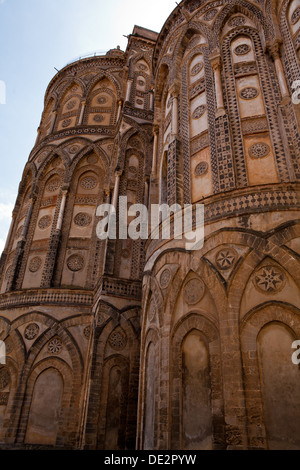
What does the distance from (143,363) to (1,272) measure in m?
9.38

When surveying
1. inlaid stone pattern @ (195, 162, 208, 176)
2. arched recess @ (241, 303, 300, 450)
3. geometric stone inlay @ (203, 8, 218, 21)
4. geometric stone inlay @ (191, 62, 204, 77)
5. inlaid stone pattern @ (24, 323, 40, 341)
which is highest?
geometric stone inlay @ (203, 8, 218, 21)

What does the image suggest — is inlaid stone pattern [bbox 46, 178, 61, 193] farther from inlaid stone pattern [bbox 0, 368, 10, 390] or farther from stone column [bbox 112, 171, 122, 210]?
inlaid stone pattern [bbox 0, 368, 10, 390]

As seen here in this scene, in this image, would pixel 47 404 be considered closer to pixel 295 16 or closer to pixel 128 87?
pixel 295 16

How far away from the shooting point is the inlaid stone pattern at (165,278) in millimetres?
8773

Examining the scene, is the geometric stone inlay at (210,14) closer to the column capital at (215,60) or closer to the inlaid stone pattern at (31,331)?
the column capital at (215,60)

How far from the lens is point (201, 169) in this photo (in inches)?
381

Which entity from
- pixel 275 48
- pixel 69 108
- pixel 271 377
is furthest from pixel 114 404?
pixel 69 108

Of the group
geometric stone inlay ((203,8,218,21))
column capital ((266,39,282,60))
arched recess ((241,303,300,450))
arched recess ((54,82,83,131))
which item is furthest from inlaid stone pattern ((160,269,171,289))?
arched recess ((54,82,83,131))

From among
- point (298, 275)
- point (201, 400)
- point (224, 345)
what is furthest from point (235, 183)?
point (201, 400)

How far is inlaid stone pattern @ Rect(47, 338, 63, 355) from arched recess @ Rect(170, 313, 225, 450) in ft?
19.9

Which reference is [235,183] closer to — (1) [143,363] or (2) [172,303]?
(2) [172,303]

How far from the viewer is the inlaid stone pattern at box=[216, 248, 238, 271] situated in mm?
7668

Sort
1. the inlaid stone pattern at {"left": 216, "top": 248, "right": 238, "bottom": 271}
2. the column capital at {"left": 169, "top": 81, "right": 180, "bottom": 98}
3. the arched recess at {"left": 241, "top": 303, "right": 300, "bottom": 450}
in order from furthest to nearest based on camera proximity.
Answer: the column capital at {"left": 169, "top": 81, "right": 180, "bottom": 98}, the inlaid stone pattern at {"left": 216, "top": 248, "right": 238, "bottom": 271}, the arched recess at {"left": 241, "top": 303, "right": 300, "bottom": 450}

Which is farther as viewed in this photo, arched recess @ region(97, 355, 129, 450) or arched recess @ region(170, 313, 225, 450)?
arched recess @ region(97, 355, 129, 450)
